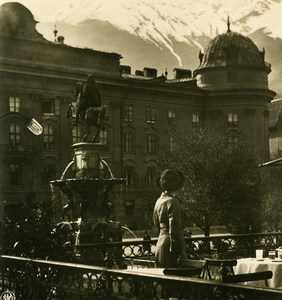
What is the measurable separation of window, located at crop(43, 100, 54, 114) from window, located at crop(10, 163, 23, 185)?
590cm

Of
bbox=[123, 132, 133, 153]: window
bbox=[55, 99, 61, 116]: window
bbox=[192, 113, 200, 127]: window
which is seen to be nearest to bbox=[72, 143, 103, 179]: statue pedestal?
bbox=[55, 99, 61, 116]: window

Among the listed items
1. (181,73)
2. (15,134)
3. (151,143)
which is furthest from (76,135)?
(181,73)

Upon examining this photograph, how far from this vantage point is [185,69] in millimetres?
79125

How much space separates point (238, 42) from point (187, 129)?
12.1m

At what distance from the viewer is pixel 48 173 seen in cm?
5850

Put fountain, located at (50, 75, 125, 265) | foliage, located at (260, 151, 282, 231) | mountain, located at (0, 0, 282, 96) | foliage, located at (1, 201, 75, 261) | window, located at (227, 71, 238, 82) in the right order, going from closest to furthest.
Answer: foliage, located at (1, 201, 75, 261) → fountain, located at (50, 75, 125, 265) → mountain, located at (0, 0, 282, 96) → foliage, located at (260, 151, 282, 231) → window, located at (227, 71, 238, 82)

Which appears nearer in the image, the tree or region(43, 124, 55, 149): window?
the tree

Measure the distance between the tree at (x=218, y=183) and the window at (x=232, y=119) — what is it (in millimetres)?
23849

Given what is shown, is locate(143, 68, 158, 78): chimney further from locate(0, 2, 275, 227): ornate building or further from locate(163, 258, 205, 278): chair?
locate(163, 258, 205, 278): chair

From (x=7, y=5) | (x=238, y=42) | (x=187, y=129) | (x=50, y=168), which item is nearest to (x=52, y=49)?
(x=7, y=5)

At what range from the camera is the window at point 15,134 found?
184 feet

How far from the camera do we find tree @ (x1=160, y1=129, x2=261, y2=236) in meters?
42.0

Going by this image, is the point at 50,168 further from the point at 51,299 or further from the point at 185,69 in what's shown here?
the point at 51,299

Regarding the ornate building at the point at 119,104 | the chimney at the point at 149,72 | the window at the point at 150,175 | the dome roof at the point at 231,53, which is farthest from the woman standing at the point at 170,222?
the dome roof at the point at 231,53
